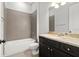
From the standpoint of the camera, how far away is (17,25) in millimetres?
2021

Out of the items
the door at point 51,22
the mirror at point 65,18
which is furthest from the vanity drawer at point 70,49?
the door at point 51,22

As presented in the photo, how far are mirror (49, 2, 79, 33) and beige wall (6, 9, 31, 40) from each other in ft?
2.45

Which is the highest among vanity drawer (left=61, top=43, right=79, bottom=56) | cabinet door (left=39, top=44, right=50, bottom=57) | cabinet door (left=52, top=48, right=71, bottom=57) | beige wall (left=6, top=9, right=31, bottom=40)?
beige wall (left=6, top=9, right=31, bottom=40)

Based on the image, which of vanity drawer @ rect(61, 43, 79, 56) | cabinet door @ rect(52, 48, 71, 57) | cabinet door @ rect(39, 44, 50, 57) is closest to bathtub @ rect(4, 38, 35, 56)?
cabinet door @ rect(39, 44, 50, 57)

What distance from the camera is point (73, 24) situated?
6.73ft

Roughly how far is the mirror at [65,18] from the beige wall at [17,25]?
2.45ft

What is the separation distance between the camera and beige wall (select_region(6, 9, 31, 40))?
1.88 meters

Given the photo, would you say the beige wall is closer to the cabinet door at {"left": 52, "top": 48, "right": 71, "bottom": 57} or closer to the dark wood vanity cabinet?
the dark wood vanity cabinet

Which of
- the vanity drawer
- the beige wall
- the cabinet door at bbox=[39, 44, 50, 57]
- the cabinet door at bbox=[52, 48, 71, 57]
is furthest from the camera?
the cabinet door at bbox=[39, 44, 50, 57]

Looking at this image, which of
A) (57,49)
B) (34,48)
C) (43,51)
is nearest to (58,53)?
(57,49)

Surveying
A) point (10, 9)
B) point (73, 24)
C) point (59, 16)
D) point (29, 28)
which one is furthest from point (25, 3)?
point (73, 24)

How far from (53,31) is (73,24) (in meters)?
0.65

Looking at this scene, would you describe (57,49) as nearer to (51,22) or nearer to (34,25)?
(34,25)

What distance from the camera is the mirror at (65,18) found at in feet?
6.61
